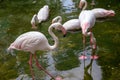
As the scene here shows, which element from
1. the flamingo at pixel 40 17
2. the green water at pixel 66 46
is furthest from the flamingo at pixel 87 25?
the flamingo at pixel 40 17

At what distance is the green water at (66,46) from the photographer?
6.17 metres

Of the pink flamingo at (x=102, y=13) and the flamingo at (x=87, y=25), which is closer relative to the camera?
the flamingo at (x=87, y=25)

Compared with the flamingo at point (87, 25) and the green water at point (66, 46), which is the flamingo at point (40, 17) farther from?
the flamingo at point (87, 25)

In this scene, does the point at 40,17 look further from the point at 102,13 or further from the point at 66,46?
the point at 66,46

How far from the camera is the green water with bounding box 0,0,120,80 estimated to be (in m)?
6.17

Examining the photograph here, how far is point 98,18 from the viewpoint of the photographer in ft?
28.7

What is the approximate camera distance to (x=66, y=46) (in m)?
7.23

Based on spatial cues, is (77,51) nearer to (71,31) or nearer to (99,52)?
(99,52)

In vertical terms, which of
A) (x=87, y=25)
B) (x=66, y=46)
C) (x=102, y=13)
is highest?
(x=87, y=25)

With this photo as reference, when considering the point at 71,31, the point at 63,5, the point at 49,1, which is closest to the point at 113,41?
the point at 71,31

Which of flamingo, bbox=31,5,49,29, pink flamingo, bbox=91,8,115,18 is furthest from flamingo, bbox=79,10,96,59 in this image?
flamingo, bbox=31,5,49,29

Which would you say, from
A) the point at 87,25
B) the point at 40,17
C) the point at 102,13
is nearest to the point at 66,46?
the point at 87,25

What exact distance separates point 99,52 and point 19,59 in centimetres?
179

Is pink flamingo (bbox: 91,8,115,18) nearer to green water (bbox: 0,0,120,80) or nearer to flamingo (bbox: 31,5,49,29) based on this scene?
green water (bbox: 0,0,120,80)
